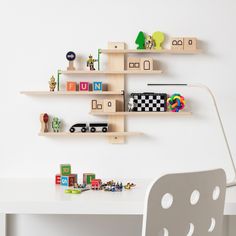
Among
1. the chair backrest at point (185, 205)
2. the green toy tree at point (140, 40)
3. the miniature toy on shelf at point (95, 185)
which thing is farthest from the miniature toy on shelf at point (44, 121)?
the chair backrest at point (185, 205)

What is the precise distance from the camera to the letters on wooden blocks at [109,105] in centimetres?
287

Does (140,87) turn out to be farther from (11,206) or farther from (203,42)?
(11,206)

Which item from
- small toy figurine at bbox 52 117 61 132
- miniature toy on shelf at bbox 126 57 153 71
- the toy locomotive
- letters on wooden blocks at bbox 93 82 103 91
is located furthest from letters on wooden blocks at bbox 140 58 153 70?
small toy figurine at bbox 52 117 61 132

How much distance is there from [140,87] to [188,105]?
0.92 feet

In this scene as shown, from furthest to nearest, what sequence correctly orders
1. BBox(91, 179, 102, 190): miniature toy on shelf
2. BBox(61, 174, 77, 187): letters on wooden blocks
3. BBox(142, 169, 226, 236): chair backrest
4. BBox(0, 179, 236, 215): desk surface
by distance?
BBox(61, 174, 77, 187): letters on wooden blocks → BBox(91, 179, 102, 190): miniature toy on shelf → BBox(0, 179, 236, 215): desk surface → BBox(142, 169, 226, 236): chair backrest

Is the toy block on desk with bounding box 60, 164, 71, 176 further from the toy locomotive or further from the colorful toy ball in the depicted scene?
the colorful toy ball

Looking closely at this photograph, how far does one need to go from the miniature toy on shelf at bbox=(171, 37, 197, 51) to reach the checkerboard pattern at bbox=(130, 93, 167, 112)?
0.88ft

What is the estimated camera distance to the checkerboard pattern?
2.88 meters

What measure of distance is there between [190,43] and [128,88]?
16.3 inches

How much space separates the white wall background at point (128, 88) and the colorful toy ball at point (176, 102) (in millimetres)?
95

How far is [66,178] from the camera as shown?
2.67 metres

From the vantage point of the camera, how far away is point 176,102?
287cm

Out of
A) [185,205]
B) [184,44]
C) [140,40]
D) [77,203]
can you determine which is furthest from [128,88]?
[185,205]

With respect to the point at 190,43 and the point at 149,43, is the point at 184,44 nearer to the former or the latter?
the point at 190,43
